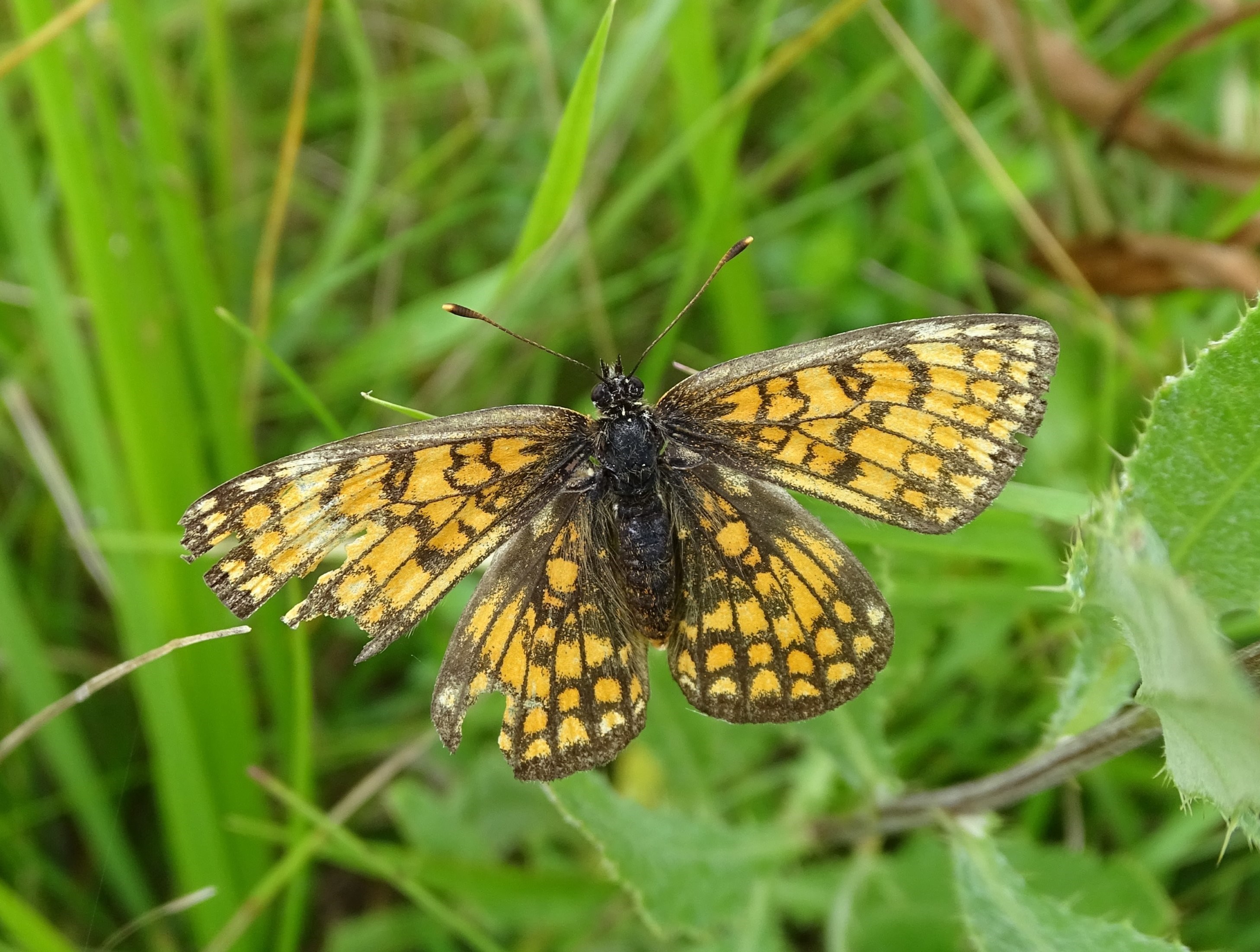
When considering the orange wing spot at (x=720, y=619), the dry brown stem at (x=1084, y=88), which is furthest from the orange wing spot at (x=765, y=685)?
the dry brown stem at (x=1084, y=88)

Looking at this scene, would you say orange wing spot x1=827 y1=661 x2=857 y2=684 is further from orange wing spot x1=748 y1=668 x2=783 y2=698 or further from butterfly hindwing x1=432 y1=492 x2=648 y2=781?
butterfly hindwing x1=432 y1=492 x2=648 y2=781

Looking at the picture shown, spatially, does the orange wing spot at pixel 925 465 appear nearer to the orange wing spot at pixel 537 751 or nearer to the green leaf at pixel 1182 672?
the green leaf at pixel 1182 672

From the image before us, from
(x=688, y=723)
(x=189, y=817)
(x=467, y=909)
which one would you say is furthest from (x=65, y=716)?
(x=688, y=723)

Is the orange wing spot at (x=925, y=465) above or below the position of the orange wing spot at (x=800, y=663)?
above

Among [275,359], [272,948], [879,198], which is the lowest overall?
[272,948]

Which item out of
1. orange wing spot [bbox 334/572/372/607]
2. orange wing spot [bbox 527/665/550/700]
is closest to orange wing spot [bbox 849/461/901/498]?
orange wing spot [bbox 527/665/550/700]

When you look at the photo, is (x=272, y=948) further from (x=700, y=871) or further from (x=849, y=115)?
(x=849, y=115)

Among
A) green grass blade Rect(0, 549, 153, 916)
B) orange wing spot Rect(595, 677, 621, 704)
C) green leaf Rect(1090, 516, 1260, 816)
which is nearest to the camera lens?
green leaf Rect(1090, 516, 1260, 816)
